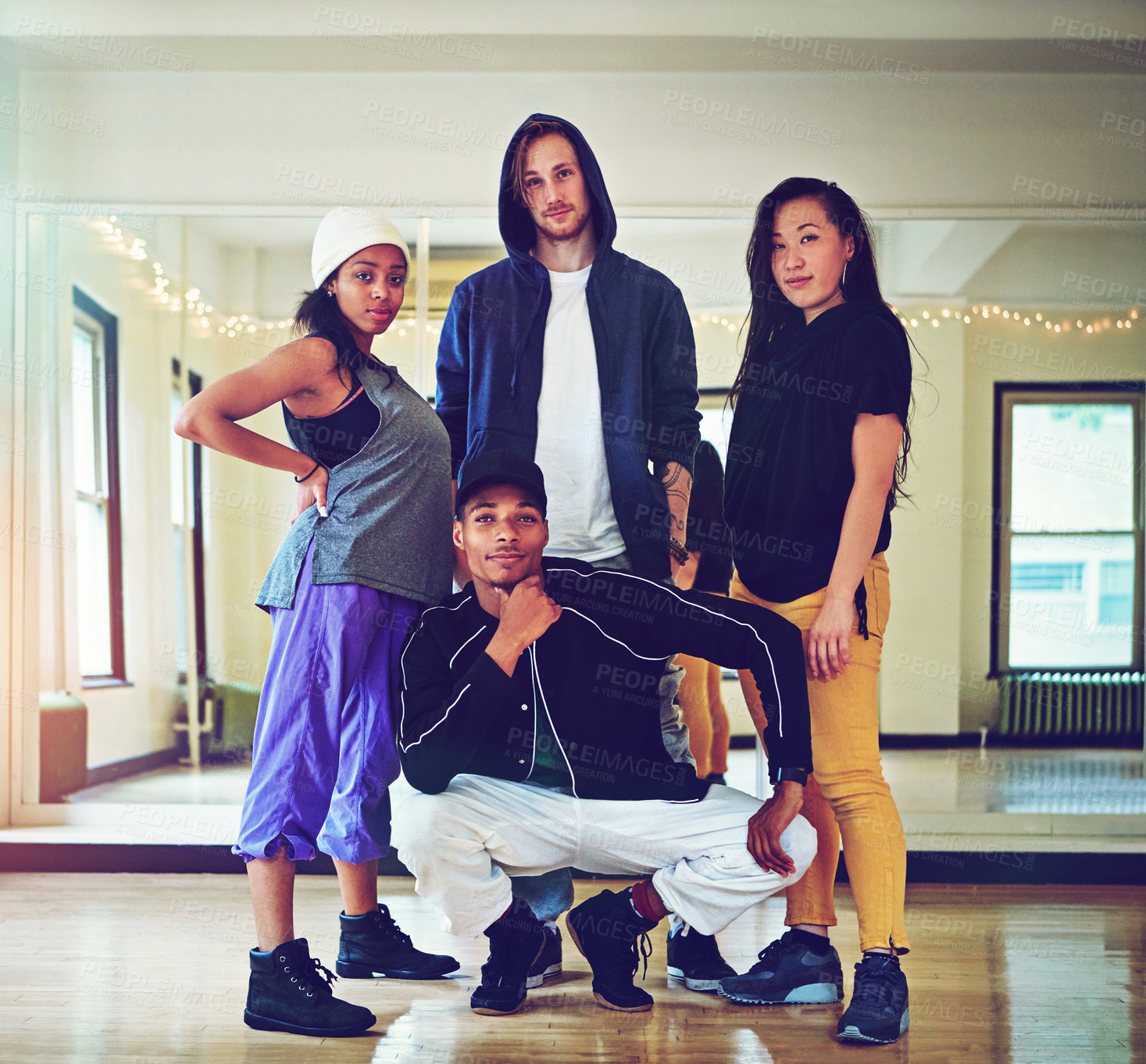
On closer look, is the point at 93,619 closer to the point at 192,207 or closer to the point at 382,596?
the point at 192,207

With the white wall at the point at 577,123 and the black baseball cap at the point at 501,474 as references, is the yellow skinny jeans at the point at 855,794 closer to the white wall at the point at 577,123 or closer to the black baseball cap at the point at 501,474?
the black baseball cap at the point at 501,474

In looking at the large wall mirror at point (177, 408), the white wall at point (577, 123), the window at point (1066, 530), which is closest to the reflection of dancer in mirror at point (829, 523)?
the large wall mirror at point (177, 408)

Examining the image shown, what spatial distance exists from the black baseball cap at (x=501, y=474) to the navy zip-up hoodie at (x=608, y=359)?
5.9 inches

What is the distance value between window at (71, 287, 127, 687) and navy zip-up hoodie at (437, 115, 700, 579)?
1.77 metres

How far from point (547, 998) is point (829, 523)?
1.06 m

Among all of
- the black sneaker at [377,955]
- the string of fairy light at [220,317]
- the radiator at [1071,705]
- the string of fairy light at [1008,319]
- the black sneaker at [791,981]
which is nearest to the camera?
the black sneaker at [791,981]

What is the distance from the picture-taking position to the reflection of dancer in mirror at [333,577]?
71.9 inches

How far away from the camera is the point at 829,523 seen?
6.39 ft

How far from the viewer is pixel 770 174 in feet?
10.9

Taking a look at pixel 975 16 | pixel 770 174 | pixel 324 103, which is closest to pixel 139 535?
pixel 324 103

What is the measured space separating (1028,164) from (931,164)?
0.99ft

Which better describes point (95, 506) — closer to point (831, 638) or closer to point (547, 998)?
point (547, 998)

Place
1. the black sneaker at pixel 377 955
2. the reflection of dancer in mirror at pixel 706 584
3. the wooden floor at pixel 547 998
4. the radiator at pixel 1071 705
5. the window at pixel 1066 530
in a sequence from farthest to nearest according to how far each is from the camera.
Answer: the window at pixel 1066 530 < the radiator at pixel 1071 705 < the reflection of dancer in mirror at pixel 706 584 < the black sneaker at pixel 377 955 < the wooden floor at pixel 547 998

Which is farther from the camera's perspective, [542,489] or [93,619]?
[93,619]
